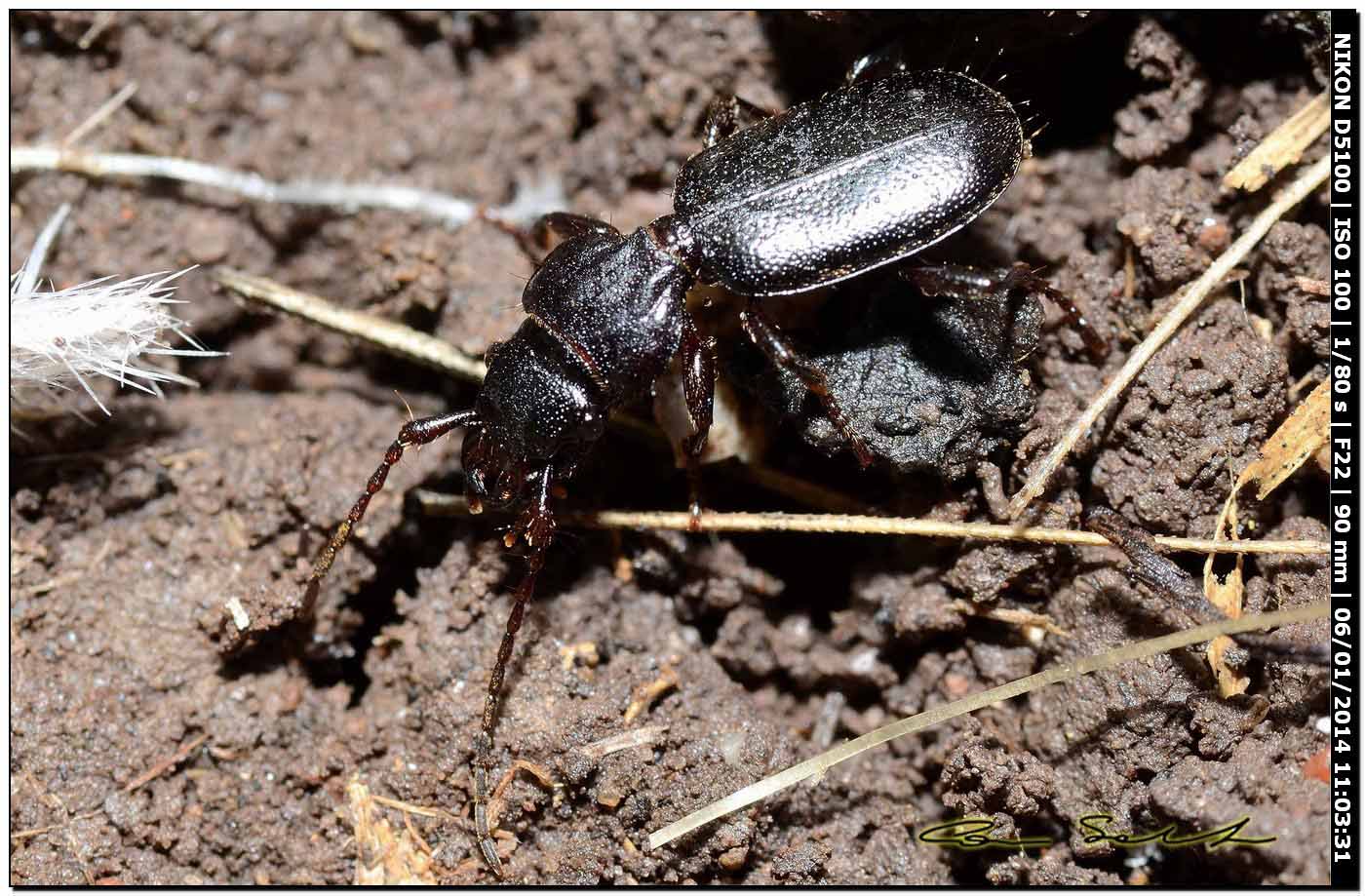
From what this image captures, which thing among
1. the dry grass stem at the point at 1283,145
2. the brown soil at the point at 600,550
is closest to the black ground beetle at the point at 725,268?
the brown soil at the point at 600,550

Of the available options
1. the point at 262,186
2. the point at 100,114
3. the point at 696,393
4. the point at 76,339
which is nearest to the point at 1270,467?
the point at 696,393

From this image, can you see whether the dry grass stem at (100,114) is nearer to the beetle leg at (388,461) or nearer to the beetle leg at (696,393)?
the beetle leg at (388,461)

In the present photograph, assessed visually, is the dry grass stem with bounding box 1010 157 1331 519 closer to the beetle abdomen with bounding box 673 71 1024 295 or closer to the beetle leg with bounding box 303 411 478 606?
the beetle abdomen with bounding box 673 71 1024 295

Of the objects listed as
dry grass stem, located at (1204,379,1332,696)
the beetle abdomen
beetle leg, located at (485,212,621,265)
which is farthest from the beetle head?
dry grass stem, located at (1204,379,1332,696)

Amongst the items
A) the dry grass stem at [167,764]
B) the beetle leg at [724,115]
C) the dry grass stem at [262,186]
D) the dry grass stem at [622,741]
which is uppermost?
the beetle leg at [724,115]

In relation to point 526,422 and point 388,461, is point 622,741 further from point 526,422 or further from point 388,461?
point 388,461

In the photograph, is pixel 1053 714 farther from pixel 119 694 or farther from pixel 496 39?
pixel 496 39

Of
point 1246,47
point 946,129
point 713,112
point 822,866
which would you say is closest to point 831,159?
point 946,129
